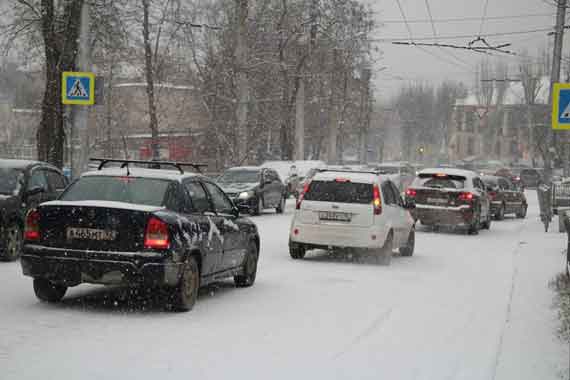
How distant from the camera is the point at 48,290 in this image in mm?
10617

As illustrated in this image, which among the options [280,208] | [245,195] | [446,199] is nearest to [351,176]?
[446,199]

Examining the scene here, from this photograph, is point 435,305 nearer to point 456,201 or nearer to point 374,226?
point 374,226

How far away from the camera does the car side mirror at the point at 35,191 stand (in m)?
15.6

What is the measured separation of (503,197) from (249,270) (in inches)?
881

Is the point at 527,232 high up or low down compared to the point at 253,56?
down

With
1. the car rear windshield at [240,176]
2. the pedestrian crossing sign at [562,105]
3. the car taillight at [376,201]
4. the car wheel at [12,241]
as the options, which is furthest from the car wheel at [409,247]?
the car rear windshield at [240,176]

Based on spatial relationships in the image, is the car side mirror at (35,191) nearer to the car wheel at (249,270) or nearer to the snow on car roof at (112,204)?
the car wheel at (249,270)

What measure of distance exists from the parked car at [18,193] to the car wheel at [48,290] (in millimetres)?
4444

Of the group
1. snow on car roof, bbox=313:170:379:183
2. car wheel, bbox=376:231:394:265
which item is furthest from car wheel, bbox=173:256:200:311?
snow on car roof, bbox=313:170:379:183

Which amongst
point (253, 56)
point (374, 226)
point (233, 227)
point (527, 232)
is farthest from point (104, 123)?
point (233, 227)

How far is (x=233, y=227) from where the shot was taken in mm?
12273

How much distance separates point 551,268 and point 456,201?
7862mm

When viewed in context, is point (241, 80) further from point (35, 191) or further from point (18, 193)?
point (18, 193)

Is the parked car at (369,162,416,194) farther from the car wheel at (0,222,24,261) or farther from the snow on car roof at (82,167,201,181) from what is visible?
the snow on car roof at (82,167,201,181)
